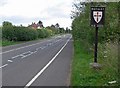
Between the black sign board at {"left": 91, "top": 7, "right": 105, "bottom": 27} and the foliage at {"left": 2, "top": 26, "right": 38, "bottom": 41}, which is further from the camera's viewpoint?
the foliage at {"left": 2, "top": 26, "right": 38, "bottom": 41}

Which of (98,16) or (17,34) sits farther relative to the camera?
(17,34)

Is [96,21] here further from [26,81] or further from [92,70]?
[26,81]

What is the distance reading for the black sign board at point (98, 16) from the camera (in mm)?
17859

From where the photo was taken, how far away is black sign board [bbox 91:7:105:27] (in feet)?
58.6

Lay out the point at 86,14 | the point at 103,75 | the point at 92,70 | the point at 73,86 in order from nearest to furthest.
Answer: the point at 73,86 → the point at 103,75 → the point at 92,70 → the point at 86,14

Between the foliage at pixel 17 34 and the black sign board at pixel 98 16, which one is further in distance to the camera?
the foliage at pixel 17 34

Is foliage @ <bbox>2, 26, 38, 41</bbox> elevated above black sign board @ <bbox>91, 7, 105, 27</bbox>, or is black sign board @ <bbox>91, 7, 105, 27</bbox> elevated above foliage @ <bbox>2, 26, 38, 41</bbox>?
black sign board @ <bbox>91, 7, 105, 27</bbox>

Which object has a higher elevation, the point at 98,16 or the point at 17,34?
the point at 98,16

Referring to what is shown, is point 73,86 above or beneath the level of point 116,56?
beneath

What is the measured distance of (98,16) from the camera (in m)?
17.9

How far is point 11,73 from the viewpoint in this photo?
17.5 metres

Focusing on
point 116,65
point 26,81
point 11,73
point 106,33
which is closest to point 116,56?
point 116,65

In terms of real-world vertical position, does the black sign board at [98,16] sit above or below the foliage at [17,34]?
above

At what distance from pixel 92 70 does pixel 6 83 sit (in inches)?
189
